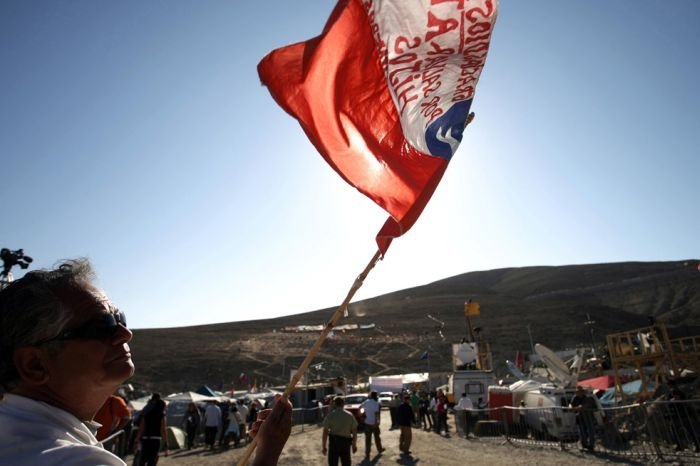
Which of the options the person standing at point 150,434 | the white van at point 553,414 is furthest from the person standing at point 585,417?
the person standing at point 150,434

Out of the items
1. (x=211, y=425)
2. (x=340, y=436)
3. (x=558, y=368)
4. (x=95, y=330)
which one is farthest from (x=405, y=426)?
(x=95, y=330)

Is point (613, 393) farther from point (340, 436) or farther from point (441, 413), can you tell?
point (340, 436)

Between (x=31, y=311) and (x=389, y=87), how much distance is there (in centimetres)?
301

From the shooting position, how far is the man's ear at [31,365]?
1.48m

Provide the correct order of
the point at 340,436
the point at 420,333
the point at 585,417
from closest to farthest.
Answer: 1. the point at 340,436
2. the point at 585,417
3. the point at 420,333

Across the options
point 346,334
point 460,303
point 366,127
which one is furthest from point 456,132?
point 460,303

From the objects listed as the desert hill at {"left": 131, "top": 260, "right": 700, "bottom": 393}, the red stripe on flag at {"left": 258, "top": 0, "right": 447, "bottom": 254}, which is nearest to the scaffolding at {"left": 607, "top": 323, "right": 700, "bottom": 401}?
the red stripe on flag at {"left": 258, "top": 0, "right": 447, "bottom": 254}

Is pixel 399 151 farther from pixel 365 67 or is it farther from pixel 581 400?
pixel 581 400

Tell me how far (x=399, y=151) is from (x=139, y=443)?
766cm

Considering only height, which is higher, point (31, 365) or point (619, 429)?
point (31, 365)

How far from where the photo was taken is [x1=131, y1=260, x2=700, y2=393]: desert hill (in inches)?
2094

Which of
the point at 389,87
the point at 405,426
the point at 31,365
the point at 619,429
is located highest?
the point at 389,87

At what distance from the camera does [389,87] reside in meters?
3.85

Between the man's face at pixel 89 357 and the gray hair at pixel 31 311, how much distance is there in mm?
40
